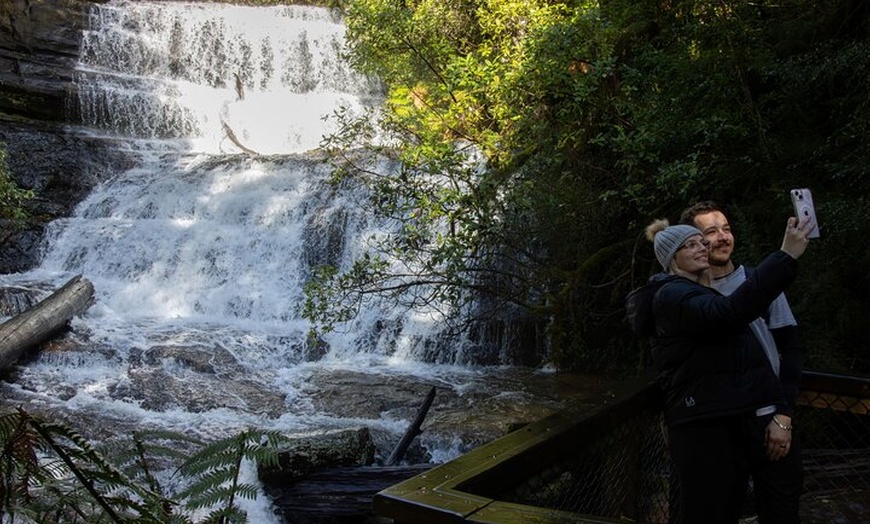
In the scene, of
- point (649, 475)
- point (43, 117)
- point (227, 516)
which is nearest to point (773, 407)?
point (649, 475)

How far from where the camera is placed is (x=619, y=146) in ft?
22.9

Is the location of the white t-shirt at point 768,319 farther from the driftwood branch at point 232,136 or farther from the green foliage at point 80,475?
the driftwood branch at point 232,136

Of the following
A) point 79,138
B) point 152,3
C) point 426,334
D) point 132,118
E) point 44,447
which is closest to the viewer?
point 44,447

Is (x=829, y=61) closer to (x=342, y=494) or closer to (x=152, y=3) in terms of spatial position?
(x=342, y=494)

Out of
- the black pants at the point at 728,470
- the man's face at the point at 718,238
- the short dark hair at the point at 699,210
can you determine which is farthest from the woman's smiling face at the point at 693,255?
the black pants at the point at 728,470

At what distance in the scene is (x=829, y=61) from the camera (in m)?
5.48

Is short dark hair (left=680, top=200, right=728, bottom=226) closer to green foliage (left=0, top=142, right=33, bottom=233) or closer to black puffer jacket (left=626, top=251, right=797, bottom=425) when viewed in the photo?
black puffer jacket (left=626, top=251, right=797, bottom=425)

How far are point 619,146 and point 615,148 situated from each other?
53mm

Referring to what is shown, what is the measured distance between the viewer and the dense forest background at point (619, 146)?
18.4 ft

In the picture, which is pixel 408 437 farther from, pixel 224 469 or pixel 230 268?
pixel 230 268

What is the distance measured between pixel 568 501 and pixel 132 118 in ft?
63.1

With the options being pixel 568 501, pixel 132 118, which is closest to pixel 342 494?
pixel 568 501

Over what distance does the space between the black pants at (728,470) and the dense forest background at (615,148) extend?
320 centimetres

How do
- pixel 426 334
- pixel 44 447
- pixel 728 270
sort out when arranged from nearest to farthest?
1. pixel 44 447
2. pixel 728 270
3. pixel 426 334
